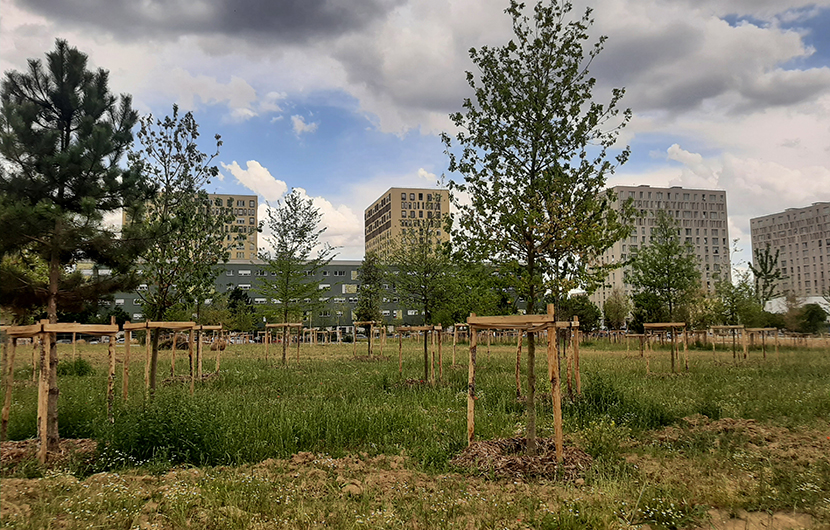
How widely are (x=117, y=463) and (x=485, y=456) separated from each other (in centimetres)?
514

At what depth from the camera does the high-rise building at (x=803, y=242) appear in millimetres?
151000

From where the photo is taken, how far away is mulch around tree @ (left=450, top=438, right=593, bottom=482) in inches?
278

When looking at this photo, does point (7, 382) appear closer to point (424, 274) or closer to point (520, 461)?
point (520, 461)

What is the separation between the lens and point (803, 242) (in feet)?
511

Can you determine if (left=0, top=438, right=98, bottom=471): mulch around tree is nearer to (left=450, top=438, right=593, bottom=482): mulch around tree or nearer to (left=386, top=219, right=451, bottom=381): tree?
(left=450, top=438, right=593, bottom=482): mulch around tree

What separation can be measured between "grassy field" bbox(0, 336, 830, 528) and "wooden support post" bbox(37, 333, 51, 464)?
0.26 metres

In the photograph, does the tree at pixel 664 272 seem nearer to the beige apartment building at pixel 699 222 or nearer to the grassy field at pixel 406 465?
the grassy field at pixel 406 465

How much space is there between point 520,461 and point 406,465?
5.32 ft

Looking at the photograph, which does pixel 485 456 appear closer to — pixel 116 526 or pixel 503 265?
pixel 503 265

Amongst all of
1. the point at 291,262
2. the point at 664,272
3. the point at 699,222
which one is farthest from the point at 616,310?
the point at 699,222

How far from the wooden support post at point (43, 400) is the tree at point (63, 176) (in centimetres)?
18

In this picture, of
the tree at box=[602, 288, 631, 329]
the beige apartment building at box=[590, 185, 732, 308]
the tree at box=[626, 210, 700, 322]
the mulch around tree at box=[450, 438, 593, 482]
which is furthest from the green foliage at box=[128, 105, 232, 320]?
the beige apartment building at box=[590, 185, 732, 308]

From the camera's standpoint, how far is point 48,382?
8.05 m

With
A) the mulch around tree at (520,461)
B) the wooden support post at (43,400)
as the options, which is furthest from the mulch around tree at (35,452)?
the mulch around tree at (520,461)
